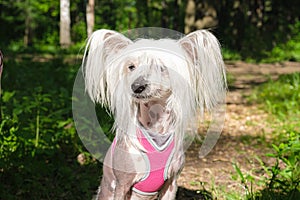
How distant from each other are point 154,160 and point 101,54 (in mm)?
584

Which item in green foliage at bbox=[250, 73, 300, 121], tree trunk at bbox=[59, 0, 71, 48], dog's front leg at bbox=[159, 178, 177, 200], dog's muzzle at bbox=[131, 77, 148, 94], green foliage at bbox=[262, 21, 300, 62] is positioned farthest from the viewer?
green foliage at bbox=[262, 21, 300, 62]

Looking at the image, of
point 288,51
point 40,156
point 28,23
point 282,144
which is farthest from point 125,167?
point 28,23

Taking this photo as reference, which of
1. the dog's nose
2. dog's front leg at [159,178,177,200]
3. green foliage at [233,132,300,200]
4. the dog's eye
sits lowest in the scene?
green foliage at [233,132,300,200]

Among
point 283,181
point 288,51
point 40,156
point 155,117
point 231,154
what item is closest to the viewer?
point 155,117

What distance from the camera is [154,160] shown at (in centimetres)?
245

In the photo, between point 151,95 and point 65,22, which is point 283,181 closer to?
point 151,95

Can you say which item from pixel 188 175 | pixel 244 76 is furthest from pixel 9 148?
pixel 244 76

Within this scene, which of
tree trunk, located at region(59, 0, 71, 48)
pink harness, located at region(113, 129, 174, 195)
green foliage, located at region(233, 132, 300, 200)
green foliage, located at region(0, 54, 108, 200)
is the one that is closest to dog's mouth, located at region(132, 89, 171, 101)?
pink harness, located at region(113, 129, 174, 195)

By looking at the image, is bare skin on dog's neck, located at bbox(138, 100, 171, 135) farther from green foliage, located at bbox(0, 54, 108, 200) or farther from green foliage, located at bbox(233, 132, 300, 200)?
green foliage, located at bbox(0, 54, 108, 200)

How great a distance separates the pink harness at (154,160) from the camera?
2.44 meters

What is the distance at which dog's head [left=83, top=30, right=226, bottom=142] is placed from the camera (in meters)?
2.26

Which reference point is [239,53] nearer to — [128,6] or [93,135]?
[128,6]

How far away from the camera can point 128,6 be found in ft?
73.5

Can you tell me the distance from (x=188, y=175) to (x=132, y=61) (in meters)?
2.28
